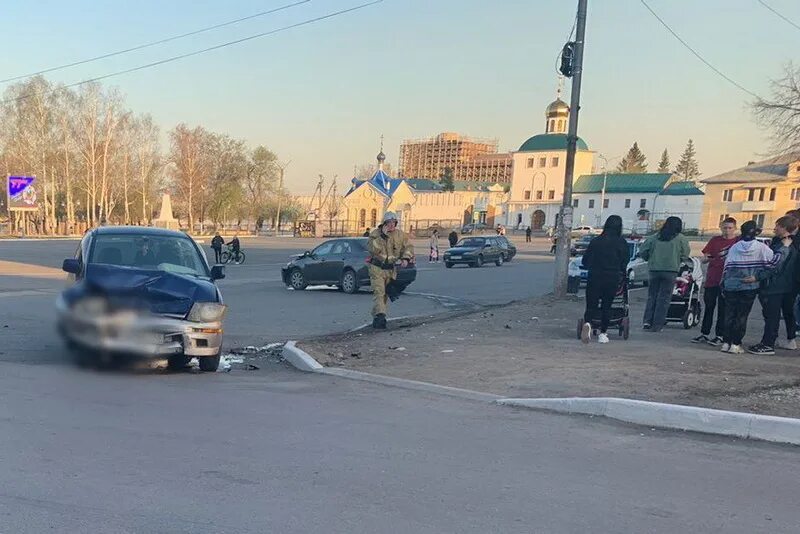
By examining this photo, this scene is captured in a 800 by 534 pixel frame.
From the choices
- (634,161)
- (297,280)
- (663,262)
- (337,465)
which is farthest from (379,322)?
(634,161)

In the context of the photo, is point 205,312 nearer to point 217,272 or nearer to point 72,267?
point 217,272

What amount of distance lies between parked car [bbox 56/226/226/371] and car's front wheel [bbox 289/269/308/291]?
36.7 feet

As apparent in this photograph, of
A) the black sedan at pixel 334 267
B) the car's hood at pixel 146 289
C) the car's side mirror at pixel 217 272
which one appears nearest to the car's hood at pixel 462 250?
the black sedan at pixel 334 267

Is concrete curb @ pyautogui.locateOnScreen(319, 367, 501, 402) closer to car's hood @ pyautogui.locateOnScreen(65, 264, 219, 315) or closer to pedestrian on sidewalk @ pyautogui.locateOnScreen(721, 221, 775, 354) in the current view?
car's hood @ pyautogui.locateOnScreen(65, 264, 219, 315)

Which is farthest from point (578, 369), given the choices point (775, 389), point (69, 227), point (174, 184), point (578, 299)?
point (174, 184)

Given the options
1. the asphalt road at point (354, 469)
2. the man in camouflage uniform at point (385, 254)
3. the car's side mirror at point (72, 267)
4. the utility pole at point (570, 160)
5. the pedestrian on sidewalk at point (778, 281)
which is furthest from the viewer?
the utility pole at point (570, 160)

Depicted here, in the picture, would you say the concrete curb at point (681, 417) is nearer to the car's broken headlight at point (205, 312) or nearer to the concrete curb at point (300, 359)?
the concrete curb at point (300, 359)

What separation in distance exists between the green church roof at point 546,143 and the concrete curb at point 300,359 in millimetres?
92242

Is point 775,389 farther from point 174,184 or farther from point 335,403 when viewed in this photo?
point 174,184

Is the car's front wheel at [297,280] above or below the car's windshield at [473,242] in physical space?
below

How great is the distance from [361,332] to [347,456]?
616 centimetres

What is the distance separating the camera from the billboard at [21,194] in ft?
179

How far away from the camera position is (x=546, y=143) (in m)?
98.0

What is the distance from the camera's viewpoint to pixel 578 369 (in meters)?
7.48
